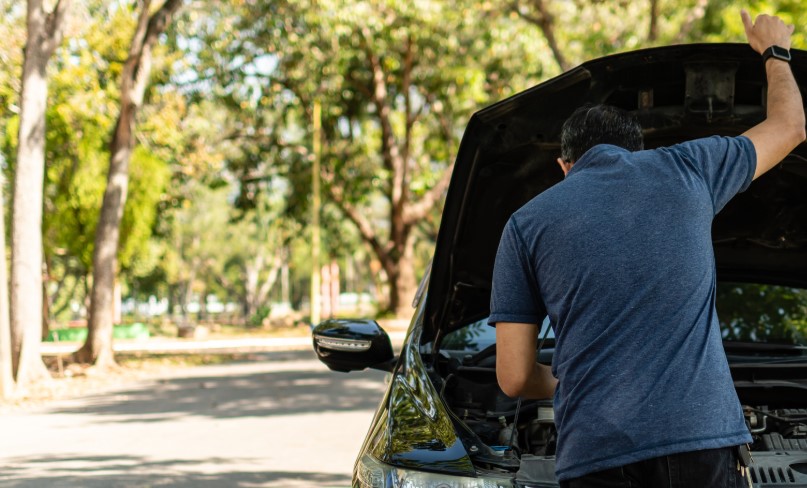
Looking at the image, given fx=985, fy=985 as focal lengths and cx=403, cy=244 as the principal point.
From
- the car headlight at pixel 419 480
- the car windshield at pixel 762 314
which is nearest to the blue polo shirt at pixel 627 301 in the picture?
the car headlight at pixel 419 480

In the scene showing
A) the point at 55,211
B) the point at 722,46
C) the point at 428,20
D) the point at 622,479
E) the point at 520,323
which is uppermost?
the point at 428,20

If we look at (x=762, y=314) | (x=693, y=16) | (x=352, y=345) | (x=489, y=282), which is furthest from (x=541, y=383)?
(x=693, y=16)

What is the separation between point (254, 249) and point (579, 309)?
68.1 m

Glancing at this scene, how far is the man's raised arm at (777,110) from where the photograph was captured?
236cm

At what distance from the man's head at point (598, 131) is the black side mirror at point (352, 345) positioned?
5.11 feet

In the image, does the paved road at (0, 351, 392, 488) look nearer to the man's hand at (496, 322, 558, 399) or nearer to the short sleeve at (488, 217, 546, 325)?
the man's hand at (496, 322, 558, 399)

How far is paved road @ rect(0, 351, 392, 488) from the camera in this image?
275 inches

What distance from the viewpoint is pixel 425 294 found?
3.78 m

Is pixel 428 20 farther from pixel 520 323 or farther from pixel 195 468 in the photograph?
pixel 520 323

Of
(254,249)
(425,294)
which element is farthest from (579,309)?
(254,249)

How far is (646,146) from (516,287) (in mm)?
1523

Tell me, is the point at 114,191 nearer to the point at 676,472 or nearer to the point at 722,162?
the point at 722,162

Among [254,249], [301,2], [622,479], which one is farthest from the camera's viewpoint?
[254,249]

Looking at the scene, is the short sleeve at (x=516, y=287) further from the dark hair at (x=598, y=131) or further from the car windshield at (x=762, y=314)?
the car windshield at (x=762, y=314)
